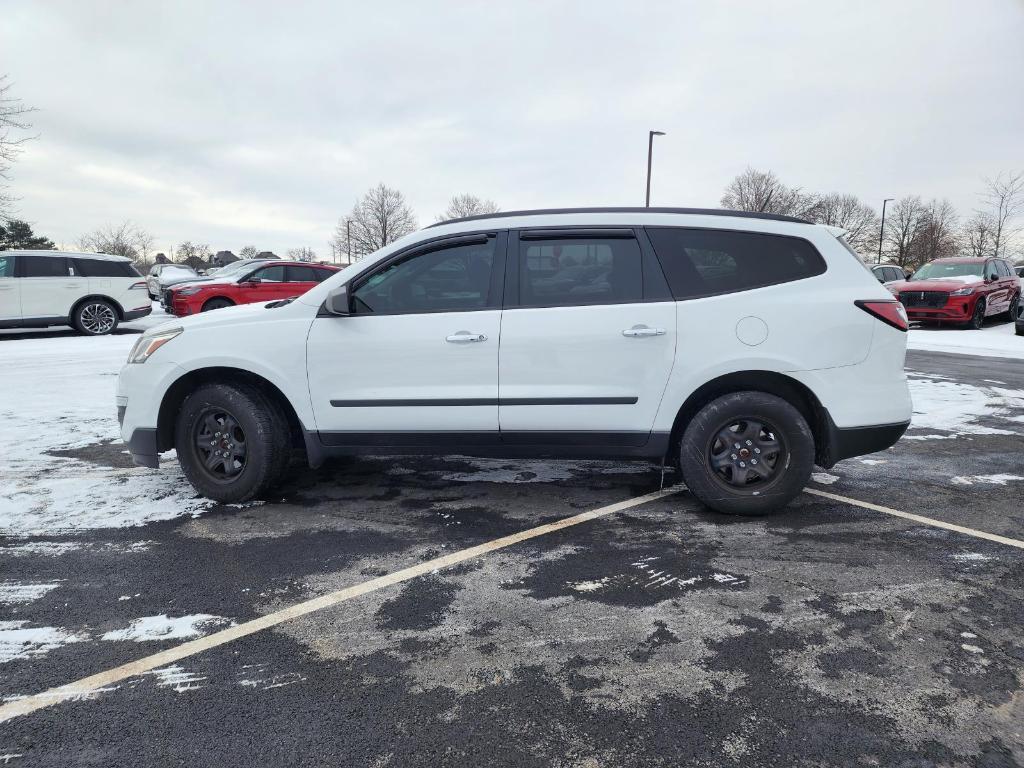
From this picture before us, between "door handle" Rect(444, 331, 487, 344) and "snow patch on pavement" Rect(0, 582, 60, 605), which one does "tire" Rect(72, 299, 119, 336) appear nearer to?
"snow patch on pavement" Rect(0, 582, 60, 605)

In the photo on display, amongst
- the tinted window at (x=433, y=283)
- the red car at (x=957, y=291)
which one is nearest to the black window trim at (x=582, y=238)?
the tinted window at (x=433, y=283)

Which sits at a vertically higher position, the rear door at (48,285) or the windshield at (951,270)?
the windshield at (951,270)

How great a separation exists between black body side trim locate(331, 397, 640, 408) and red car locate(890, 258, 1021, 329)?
1475 centimetres

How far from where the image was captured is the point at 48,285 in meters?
13.0

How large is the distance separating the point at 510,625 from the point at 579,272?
6.90 ft

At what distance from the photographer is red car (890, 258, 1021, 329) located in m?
15.8

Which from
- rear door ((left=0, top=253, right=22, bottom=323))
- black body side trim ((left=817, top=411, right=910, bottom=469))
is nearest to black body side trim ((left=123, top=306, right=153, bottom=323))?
rear door ((left=0, top=253, right=22, bottom=323))

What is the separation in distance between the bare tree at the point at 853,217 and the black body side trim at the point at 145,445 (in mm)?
71272

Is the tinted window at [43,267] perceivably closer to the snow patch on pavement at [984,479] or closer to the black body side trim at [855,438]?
the black body side trim at [855,438]

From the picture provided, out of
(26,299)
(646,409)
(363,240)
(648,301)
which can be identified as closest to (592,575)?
(646,409)

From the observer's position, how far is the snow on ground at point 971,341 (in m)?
12.3

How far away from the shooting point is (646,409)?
379 centimetres

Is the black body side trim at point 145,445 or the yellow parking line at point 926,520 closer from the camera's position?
the yellow parking line at point 926,520

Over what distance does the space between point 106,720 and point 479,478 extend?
9.26ft
